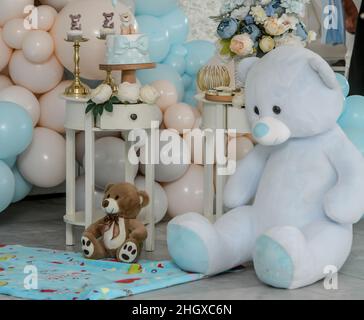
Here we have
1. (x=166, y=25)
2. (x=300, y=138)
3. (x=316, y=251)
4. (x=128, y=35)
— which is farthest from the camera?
(x=166, y=25)

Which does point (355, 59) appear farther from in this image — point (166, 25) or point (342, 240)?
point (342, 240)

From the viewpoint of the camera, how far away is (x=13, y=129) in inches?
143

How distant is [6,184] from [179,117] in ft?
2.62

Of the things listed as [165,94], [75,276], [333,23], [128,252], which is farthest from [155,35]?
[333,23]

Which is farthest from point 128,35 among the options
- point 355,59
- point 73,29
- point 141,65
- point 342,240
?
point 355,59

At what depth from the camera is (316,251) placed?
288 centimetres

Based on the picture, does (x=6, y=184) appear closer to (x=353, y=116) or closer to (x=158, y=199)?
(x=158, y=199)

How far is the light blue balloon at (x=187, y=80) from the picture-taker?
4.28 meters

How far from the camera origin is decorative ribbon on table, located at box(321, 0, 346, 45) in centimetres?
655

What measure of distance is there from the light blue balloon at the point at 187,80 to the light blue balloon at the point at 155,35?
0.75 feet

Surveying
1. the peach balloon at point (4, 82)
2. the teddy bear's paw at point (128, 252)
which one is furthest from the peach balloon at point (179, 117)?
the teddy bear's paw at point (128, 252)

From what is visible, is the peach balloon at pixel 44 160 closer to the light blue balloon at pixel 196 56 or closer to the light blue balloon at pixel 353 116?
the light blue balloon at pixel 196 56
